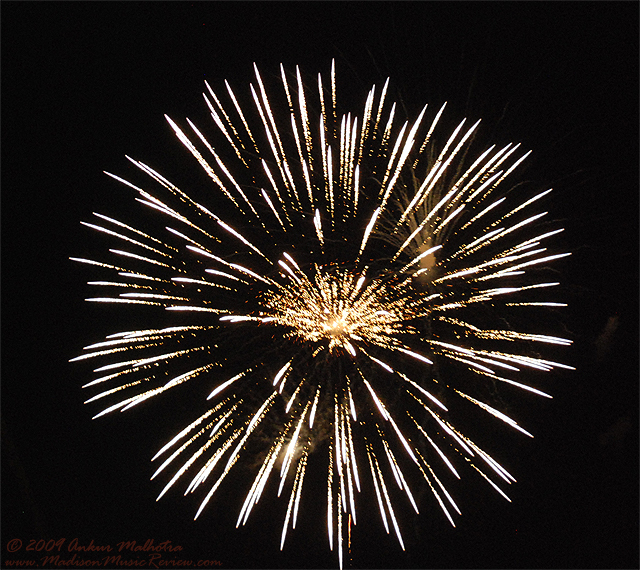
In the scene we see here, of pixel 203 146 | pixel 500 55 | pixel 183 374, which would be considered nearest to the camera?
pixel 500 55

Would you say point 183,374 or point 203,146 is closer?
point 203,146

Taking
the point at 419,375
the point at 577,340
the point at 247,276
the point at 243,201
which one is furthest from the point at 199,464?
the point at 577,340

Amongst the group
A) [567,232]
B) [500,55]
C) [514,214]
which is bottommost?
[567,232]

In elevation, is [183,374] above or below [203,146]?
below

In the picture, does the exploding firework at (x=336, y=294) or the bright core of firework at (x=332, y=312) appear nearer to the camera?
the exploding firework at (x=336, y=294)

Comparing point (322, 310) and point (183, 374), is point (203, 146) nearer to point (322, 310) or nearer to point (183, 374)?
point (322, 310)

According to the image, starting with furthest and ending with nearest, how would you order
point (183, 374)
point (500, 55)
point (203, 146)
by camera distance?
point (183, 374)
point (203, 146)
point (500, 55)

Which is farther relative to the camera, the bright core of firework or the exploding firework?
the bright core of firework

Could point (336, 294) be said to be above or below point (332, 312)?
above
